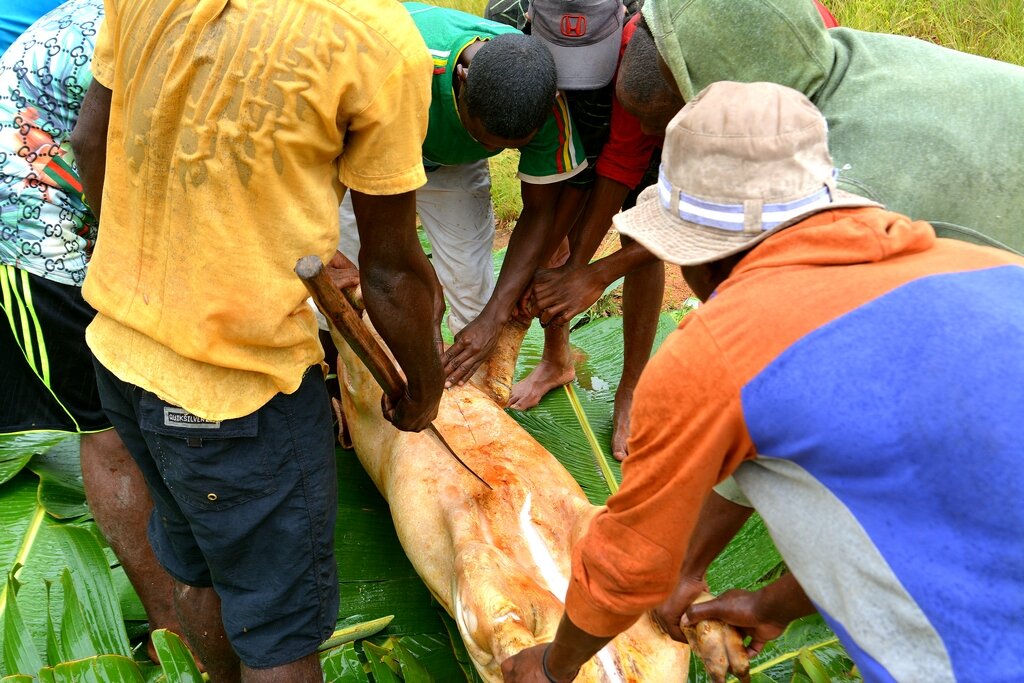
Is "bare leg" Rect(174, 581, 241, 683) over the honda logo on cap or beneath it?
beneath

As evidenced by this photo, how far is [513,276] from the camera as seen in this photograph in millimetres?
3133

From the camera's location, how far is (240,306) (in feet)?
5.46

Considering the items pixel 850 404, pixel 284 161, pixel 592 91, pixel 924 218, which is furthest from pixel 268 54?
pixel 592 91

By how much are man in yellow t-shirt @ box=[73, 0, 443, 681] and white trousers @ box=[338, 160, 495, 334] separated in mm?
1434

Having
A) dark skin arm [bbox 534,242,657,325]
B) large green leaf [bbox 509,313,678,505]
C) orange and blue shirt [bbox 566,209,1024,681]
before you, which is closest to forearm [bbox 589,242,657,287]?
dark skin arm [bbox 534,242,657,325]

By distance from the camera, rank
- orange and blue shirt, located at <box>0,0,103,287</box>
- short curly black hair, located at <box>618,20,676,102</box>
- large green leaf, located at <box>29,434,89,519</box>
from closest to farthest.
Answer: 1. orange and blue shirt, located at <box>0,0,103,287</box>
2. short curly black hair, located at <box>618,20,676,102</box>
3. large green leaf, located at <box>29,434,89,519</box>

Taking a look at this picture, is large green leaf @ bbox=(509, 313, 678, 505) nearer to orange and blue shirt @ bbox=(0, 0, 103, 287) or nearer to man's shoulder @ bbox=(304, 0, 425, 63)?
orange and blue shirt @ bbox=(0, 0, 103, 287)

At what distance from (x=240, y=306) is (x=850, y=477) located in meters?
1.10

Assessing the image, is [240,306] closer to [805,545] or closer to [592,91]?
[805,545]

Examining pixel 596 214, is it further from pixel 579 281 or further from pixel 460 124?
pixel 460 124

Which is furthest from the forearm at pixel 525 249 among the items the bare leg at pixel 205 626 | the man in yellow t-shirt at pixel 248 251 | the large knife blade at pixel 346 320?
the bare leg at pixel 205 626

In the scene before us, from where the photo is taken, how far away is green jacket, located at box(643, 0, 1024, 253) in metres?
1.72

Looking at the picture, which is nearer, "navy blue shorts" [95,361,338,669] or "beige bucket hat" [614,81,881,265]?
"beige bucket hat" [614,81,881,265]

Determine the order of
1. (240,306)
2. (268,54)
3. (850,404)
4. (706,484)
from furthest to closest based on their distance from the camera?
(240,306) < (268,54) < (706,484) < (850,404)
